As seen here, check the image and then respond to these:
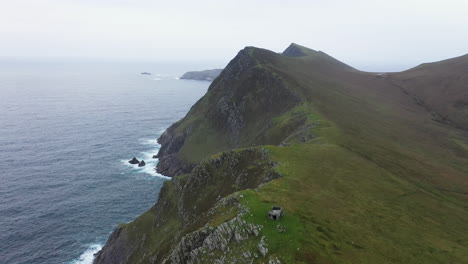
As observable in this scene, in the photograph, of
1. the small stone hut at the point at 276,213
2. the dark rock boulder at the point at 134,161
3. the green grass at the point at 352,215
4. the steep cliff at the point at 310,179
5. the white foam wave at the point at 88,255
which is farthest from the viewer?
the dark rock boulder at the point at 134,161

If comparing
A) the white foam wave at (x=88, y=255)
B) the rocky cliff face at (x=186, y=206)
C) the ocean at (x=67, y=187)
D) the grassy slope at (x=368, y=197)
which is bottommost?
the white foam wave at (x=88, y=255)

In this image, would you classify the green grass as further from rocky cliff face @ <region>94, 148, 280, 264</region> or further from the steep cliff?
rocky cliff face @ <region>94, 148, 280, 264</region>

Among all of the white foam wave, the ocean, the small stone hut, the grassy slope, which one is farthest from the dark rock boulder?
the small stone hut

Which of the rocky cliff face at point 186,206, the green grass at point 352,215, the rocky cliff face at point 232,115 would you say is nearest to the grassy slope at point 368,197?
the green grass at point 352,215

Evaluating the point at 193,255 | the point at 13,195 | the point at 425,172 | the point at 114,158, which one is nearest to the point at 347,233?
the point at 193,255

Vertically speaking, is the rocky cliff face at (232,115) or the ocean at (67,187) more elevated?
the rocky cliff face at (232,115)

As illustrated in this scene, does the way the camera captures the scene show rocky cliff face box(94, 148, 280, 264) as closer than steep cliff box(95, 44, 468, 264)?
No

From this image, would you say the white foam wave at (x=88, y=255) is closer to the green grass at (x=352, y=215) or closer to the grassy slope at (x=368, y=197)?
the green grass at (x=352, y=215)
